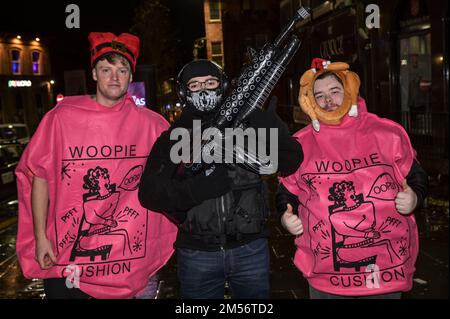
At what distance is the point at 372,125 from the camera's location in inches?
109

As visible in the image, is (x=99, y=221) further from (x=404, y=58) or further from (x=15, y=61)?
(x=15, y=61)

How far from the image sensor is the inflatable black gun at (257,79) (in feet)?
8.16

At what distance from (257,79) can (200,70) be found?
0.40 m

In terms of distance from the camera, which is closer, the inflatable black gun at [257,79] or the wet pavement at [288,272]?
the inflatable black gun at [257,79]

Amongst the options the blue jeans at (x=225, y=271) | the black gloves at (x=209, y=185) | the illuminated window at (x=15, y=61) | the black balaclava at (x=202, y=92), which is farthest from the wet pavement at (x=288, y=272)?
the illuminated window at (x=15, y=61)

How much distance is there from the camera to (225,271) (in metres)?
2.81

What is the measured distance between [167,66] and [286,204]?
3779 centimetres

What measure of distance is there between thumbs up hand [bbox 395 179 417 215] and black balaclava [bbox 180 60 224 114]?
1166mm

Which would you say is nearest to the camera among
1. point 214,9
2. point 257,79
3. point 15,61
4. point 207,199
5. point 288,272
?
point 257,79

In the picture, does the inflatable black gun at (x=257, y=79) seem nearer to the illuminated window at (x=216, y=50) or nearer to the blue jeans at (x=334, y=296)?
the blue jeans at (x=334, y=296)

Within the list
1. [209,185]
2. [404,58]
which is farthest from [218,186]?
[404,58]

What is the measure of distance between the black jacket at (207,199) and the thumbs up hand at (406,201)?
1.93ft

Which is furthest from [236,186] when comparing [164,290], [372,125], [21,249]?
[164,290]
